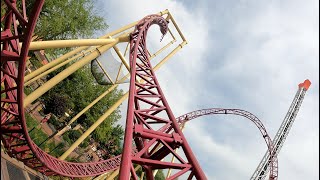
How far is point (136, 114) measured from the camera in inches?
265

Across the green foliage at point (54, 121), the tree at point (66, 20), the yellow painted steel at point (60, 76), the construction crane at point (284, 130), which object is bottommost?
the construction crane at point (284, 130)

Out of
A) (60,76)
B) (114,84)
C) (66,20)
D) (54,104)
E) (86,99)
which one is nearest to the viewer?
(60,76)

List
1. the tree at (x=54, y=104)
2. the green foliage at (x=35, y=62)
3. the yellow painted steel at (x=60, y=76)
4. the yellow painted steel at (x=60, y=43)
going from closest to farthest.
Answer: the yellow painted steel at (x=60, y=43) < the yellow painted steel at (x=60, y=76) < the tree at (x=54, y=104) < the green foliage at (x=35, y=62)

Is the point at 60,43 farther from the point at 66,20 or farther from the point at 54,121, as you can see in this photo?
the point at 54,121

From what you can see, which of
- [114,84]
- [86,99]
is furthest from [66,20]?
[86,99]

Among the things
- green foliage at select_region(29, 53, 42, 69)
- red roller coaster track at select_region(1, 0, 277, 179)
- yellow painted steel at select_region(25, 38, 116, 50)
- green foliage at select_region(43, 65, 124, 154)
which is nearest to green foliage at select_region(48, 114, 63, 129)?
green foliage at select_region(43, 65, 124, 154)

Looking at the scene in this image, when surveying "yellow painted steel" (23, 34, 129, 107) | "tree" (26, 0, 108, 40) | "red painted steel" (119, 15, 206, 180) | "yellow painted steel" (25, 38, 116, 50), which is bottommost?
"red painted steel" (119, 15, 206, 180)

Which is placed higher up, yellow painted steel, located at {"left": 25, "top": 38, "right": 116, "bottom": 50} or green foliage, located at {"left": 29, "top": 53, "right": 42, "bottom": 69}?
green foliage, located at {"left": 29, "top": 53, "right": 42, "bottom": 69}

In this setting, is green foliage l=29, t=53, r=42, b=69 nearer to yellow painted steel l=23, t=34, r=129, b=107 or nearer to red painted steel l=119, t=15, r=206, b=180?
yellow painted steel l=23, t=34, r=129, b=107

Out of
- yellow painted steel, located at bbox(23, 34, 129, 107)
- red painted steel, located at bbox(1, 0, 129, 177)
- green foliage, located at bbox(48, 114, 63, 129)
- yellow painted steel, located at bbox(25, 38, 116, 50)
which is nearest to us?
red painted steel, located at bbox(1, 0, 129, 177)

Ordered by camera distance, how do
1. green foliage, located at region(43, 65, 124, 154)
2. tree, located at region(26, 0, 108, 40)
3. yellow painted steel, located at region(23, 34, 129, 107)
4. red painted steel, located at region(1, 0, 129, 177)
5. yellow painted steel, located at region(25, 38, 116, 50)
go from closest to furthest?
red painted steel, located at region(1, 0, 129, 177), yellow painted steel, located at region(25, 38, 116, 50), yellow painted steel, located at region(23, 34, 129, 107), tree, located at region(26, 0, 108, 40), green foliage, located at region(43, 65, 124, 154)

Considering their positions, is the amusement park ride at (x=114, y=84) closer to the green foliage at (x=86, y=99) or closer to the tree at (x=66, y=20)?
the tree at (x=66, y=20)

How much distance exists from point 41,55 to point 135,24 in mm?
16353

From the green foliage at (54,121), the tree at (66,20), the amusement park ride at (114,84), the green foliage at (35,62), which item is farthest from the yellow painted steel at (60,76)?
the green foliage at (35,62)
